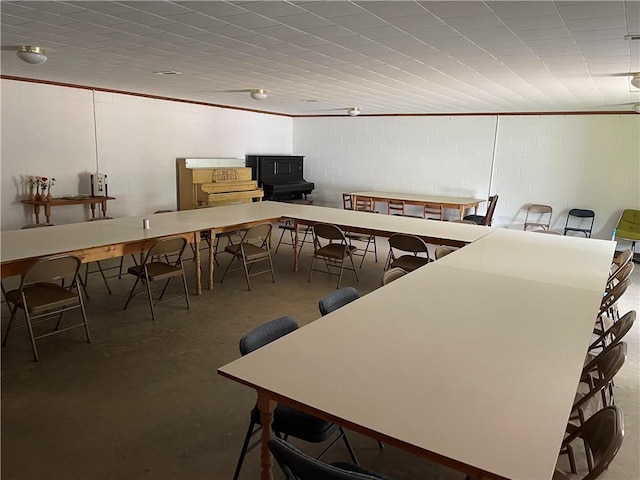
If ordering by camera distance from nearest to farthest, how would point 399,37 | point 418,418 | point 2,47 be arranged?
point 418,418, point 399,37, point 2,47

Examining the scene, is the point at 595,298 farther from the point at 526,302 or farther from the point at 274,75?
the point at 274,75

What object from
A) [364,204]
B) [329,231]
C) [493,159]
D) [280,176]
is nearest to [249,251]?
[329,231]

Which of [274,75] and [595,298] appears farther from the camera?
[274,75]

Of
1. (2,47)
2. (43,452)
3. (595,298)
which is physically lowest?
(43,452)

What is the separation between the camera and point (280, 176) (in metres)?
9.83

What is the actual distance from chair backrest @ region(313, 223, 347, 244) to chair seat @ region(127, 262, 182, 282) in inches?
61.5

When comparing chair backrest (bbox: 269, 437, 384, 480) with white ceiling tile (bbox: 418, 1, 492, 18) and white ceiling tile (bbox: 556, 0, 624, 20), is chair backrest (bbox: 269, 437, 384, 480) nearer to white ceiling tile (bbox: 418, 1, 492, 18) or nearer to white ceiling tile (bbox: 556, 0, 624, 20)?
white ceiling tile (bbox: 418, 1, 492, 18)

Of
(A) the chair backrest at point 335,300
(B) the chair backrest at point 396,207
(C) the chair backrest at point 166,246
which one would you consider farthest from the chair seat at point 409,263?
(B) the chair backrest at point 396,207

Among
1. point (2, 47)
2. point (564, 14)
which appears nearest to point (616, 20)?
point (564, 14)

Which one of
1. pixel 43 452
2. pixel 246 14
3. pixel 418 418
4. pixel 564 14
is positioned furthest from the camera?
pixel 246 14

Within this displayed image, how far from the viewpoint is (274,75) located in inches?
200

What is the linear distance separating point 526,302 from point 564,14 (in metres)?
1.69

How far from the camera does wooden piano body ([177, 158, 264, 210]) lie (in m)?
7.76

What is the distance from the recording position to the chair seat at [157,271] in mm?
4023
